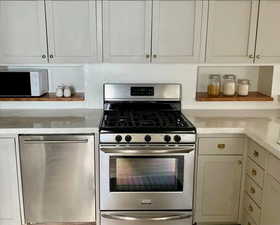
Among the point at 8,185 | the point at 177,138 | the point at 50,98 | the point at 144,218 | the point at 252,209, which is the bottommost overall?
the point at 144,218

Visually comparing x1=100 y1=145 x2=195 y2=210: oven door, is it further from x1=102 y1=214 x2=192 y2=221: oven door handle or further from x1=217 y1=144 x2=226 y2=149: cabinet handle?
x1=217 y1=144 x2=226 y2=149: cabinet handle

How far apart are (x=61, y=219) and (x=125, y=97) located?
120 cm

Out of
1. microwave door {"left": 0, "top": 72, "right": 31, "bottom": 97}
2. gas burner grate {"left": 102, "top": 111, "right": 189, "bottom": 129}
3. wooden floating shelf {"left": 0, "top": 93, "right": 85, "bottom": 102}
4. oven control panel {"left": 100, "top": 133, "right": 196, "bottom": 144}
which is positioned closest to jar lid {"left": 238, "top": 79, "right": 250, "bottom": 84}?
gas burner grate {"left": 102, "top": 111, "right": 189, "bottom": 129}

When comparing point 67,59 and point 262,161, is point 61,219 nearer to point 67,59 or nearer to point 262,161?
point 67,59

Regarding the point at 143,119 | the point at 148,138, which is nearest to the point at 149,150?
the point at 148,138

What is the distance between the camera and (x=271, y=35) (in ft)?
8.68

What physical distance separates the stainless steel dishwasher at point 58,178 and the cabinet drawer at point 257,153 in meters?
1.23

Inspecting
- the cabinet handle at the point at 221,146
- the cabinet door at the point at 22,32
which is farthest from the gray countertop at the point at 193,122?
the cabinet door at the point at 22,32

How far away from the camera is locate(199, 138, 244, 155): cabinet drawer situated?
2416 mm

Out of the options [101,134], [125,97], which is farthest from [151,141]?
[125,97]

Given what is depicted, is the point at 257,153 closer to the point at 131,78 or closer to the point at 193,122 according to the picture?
the point at 193,122

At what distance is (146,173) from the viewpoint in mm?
2418

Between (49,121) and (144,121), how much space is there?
791 mm

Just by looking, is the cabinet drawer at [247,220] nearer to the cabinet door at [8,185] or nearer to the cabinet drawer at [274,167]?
the cabinet drawer at [274,167]
